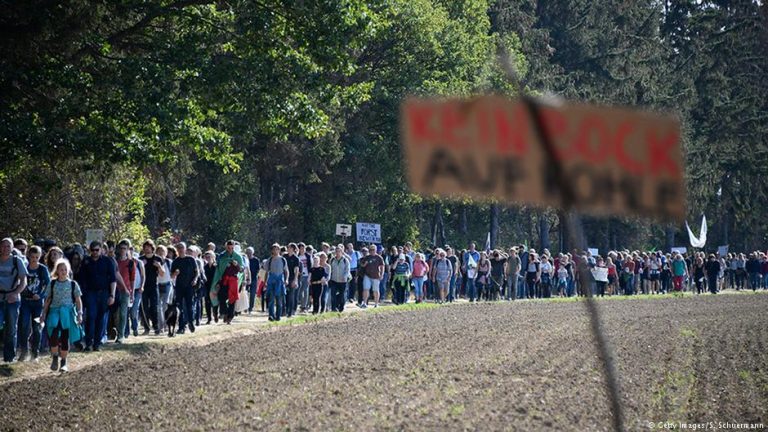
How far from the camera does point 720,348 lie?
2188cm

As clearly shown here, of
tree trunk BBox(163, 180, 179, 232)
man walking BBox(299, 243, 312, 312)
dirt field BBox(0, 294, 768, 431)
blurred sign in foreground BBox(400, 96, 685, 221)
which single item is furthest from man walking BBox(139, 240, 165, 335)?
tree trunk BBox(163, 180, 179, 232)

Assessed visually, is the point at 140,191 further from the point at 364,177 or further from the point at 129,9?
the point at 364,177

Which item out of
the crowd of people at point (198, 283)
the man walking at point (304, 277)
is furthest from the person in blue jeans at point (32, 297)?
the man walking at point (304, 277)

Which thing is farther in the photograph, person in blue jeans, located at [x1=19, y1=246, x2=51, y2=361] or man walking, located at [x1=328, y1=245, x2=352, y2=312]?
man walking, located at [x1=328, y1=245, x2=352, y2=312]

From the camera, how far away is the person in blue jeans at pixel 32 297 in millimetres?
18719

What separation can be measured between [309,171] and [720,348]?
3193 centimetres

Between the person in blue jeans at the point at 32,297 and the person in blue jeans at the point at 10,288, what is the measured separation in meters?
0.35

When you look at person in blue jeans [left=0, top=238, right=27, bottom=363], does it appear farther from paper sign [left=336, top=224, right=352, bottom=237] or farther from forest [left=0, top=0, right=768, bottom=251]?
paper sign [left=336, top=224, right=352, bottom=237]

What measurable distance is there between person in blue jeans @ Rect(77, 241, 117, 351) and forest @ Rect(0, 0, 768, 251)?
183 inches

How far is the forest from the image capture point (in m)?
25.2

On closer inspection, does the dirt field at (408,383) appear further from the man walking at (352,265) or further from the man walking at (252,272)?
the man walking at (352,265)

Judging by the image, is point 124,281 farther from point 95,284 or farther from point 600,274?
point 600,274

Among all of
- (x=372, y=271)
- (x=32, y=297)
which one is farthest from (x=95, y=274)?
(x=372, y=271)

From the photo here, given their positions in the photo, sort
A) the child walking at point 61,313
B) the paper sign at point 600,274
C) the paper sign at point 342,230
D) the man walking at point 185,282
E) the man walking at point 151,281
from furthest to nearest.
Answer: the paper sign at point 600,274, the paper sign at point 342,230, the man walking at point 185,282, the man walking at point 151,281, the child walking at point 61,313
